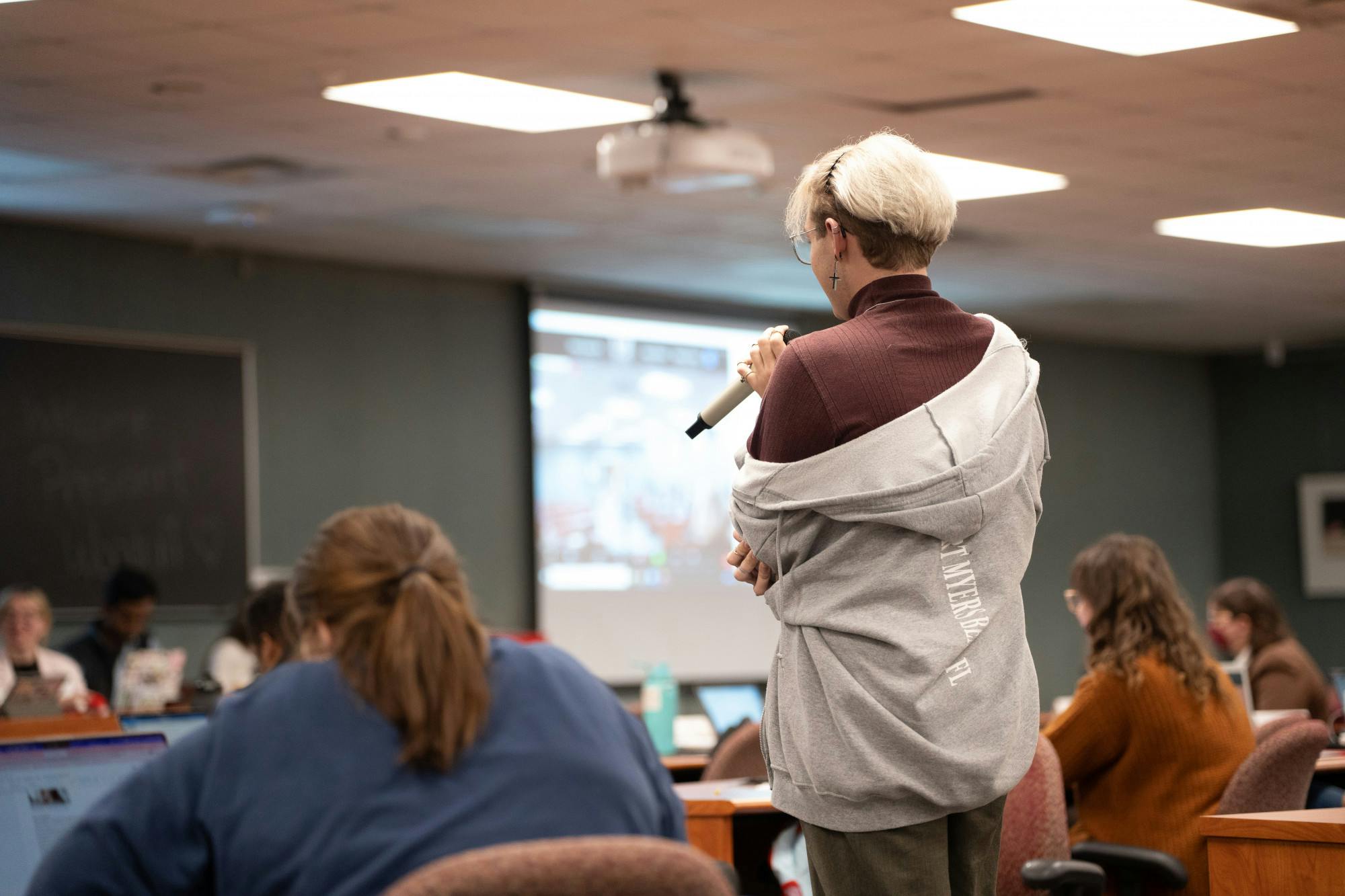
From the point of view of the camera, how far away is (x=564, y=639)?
8.98m

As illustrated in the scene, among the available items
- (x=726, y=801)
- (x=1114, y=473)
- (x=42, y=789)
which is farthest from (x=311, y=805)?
(x=1114, y=473)

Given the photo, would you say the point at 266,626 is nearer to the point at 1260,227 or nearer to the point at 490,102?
the point at 490,102

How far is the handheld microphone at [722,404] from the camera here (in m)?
1.98

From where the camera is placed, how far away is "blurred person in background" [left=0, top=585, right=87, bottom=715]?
250 inches

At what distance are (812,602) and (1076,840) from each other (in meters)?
1.85

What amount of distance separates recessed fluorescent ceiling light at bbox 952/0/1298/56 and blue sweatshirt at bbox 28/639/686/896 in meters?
3.72

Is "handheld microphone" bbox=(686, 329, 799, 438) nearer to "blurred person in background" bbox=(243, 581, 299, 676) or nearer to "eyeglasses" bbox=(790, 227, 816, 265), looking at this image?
"eyeglasses" bbox=(790, 227, 816, 265)

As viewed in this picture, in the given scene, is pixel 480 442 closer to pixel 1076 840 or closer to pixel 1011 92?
pixel 1011 92

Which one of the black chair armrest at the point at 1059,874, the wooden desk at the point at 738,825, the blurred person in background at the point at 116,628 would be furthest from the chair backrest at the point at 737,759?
the blurred person in background at the point at 116,628

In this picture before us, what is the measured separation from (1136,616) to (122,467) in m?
5.24

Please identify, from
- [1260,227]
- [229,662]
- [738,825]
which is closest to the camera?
[738,825]

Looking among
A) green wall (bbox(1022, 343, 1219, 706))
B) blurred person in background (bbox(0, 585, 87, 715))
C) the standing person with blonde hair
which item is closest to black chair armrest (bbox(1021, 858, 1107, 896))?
the standing person with blonde hair

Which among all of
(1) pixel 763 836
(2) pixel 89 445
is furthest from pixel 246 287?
(1) pixel 763 836

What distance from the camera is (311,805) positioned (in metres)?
1.39
